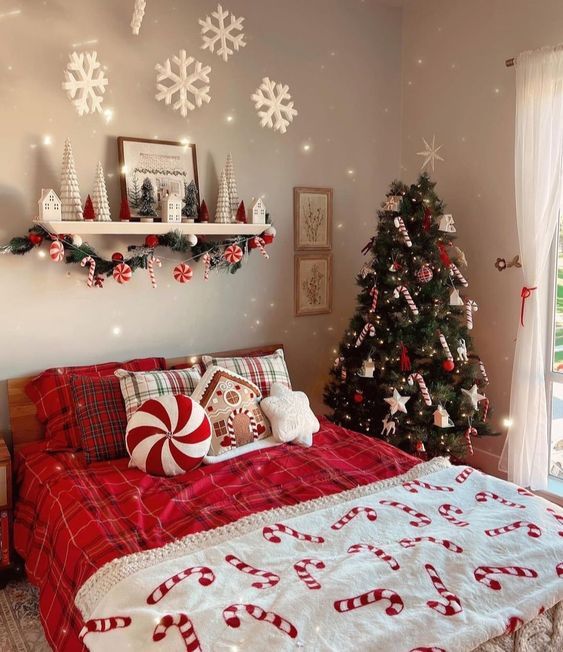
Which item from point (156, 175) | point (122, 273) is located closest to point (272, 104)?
point (156, 175)

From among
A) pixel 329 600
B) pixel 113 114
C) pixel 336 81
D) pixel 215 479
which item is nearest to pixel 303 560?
pixel 329 600

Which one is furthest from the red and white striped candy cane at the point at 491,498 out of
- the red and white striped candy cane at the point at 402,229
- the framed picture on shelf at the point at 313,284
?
the framed picture on shelf at the point at 313,284

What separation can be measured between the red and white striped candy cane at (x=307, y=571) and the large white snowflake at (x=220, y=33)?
2372 mm

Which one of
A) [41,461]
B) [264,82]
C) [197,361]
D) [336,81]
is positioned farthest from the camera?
[336,81]

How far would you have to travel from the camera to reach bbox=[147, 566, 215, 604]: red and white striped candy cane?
166 centimetres

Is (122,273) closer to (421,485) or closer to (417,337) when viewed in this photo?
(417,337)

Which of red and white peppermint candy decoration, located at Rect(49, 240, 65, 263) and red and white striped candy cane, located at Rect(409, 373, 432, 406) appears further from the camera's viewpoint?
red and white striped candy cane, located at Rect(409, 373, 432, 406)

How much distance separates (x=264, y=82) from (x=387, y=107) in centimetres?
112

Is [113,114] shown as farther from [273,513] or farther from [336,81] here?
[273,513]

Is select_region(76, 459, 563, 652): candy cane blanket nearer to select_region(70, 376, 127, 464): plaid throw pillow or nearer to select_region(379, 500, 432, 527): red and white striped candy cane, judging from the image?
select_region(379, 500, 432, 527): red and white striped candy cane

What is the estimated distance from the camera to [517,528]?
204 centimetres

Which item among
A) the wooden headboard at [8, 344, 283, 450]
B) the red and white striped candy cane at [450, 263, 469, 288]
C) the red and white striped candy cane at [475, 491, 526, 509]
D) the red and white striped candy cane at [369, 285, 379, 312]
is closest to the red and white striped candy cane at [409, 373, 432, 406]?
the red and white striped candy cane at [369, 285, 379, 312]

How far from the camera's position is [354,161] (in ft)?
12.8

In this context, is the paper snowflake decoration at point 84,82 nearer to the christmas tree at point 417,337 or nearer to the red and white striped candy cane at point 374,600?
the christmas tree at point 417,337
